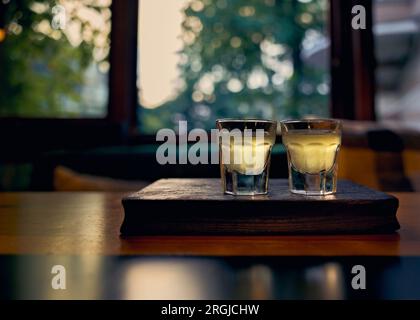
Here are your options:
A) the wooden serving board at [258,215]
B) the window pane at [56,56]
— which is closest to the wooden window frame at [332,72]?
the window pane at [56,56]

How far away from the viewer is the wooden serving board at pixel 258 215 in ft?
1.79

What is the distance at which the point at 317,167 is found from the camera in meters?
0.63

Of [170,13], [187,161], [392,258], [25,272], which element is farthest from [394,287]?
[170,13]

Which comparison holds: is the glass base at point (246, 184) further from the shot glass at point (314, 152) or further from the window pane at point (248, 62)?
the window pane at point (248, 62)

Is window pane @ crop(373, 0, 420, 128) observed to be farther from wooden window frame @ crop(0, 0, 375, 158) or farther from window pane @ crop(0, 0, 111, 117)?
window pane @ crop(0, 0, 111, 117)

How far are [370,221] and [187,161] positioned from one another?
140 cm

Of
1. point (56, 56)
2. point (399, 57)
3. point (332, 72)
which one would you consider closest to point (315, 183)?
point (332, 72)

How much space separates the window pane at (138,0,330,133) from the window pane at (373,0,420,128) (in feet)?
2.56

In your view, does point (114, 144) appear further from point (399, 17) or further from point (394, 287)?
point (399, 17)

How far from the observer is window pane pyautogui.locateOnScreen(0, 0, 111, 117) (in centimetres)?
312

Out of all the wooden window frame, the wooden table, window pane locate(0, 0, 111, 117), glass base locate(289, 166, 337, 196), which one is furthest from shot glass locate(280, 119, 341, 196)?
window pane locate(0, 0, 111, 117)

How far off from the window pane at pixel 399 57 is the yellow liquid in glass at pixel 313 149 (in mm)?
3845

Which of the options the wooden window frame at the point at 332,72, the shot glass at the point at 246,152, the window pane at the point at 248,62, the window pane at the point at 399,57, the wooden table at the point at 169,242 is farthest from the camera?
the window pane at the point at 399,57

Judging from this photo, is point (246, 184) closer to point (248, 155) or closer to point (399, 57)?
point (248, 155)
